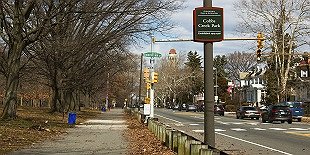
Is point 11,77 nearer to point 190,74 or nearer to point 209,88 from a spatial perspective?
point 209,88

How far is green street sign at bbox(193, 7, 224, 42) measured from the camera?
10.1 meters

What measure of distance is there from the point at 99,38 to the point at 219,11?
1883 centimetres

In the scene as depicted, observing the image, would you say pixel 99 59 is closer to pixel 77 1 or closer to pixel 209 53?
pixel 77 1

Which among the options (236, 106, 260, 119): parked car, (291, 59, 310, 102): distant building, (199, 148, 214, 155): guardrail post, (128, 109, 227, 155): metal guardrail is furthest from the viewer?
(291, 59, 310, 102): distant building

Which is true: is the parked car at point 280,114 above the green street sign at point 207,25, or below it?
below

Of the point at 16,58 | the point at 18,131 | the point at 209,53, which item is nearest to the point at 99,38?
the point at 16,58

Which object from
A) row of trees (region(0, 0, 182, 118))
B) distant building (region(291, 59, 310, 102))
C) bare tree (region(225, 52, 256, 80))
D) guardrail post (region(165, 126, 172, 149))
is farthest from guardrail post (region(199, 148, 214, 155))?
bare tree (region(225, 52, 256, 80))

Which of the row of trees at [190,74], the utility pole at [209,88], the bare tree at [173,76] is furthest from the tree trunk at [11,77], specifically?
the bare tree at [173,76]

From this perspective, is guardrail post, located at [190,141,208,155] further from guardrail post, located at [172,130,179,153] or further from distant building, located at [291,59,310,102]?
distant building, located at [291,59,310,102]

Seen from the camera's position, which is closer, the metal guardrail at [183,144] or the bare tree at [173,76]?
the metal guardrail at [183,144]

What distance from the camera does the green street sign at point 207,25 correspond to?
1015 cm

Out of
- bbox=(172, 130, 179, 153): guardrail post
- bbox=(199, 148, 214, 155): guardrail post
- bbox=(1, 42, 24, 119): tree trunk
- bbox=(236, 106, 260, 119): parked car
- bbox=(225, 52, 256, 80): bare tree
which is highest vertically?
bbox=(225, 52, 256, 80): bare tree

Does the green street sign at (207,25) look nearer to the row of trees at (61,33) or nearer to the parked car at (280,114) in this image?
the row of trees at (61,33)

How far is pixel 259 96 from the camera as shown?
379 ft
